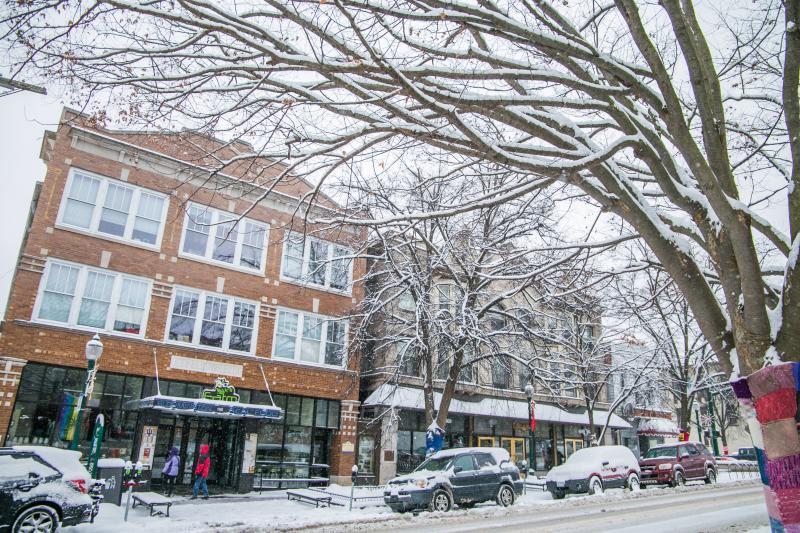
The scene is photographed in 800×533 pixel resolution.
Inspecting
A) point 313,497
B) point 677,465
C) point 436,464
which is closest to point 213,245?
point 313,497

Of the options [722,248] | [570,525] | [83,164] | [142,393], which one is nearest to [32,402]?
[142,393]

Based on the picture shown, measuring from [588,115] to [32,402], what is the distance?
59.7 ft

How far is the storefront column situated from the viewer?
23703 millimetres

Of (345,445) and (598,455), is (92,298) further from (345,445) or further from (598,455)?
(598,455)

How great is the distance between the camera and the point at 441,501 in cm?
1502

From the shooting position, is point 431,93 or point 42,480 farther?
point 42,480

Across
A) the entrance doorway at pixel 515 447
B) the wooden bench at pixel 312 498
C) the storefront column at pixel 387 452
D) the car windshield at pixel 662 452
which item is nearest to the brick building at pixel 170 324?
the storefront column at pixel 387 452

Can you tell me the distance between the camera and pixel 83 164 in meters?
19.1

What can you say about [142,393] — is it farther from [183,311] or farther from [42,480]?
[42,480]

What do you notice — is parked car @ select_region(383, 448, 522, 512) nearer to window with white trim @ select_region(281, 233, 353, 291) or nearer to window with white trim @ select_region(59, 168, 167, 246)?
window with white trim @ select_region(281, 233, 353, 291)

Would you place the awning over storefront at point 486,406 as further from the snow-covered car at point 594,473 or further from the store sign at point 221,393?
the snow-covered car at point 594,473

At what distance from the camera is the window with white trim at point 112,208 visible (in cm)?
1883

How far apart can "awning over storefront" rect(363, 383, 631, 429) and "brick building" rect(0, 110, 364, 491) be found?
5.51 feet

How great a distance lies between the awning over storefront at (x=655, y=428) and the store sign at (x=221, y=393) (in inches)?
1231
